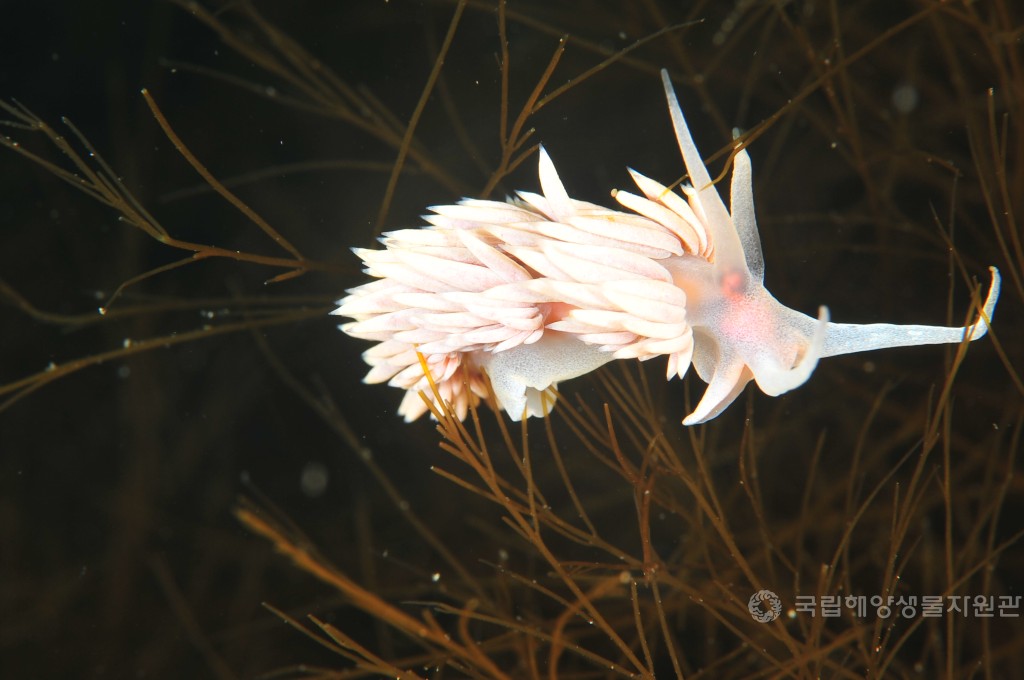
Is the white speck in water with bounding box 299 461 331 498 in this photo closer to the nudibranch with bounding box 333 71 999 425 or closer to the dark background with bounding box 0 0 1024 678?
the dark background with bounding box 0 0 1024 678

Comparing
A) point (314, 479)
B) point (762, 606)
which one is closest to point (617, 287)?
point (762, 606)

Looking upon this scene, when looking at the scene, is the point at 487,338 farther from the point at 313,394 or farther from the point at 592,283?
the point at 313,394

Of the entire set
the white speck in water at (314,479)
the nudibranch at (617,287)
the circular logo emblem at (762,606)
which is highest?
the nudibranch at (617,287)

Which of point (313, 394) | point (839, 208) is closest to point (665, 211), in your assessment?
point (839, 208)

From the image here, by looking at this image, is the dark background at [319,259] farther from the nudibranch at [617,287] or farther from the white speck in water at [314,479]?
the nudibranch at [617,287]

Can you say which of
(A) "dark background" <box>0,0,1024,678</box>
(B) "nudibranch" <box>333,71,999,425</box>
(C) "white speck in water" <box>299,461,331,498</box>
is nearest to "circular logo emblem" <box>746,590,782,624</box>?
(A) "dark background" <box>0,0,1024,678</box>

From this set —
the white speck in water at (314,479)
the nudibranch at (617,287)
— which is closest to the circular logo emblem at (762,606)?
the nudibranch at (617,287)

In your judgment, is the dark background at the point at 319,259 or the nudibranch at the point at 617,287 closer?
the nudibranch at the point at 617,287

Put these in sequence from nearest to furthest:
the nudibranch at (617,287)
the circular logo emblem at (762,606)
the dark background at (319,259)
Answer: the nudibranch at (617,287), the circular logo emblem at (762,606), the dark background at (319,259)
